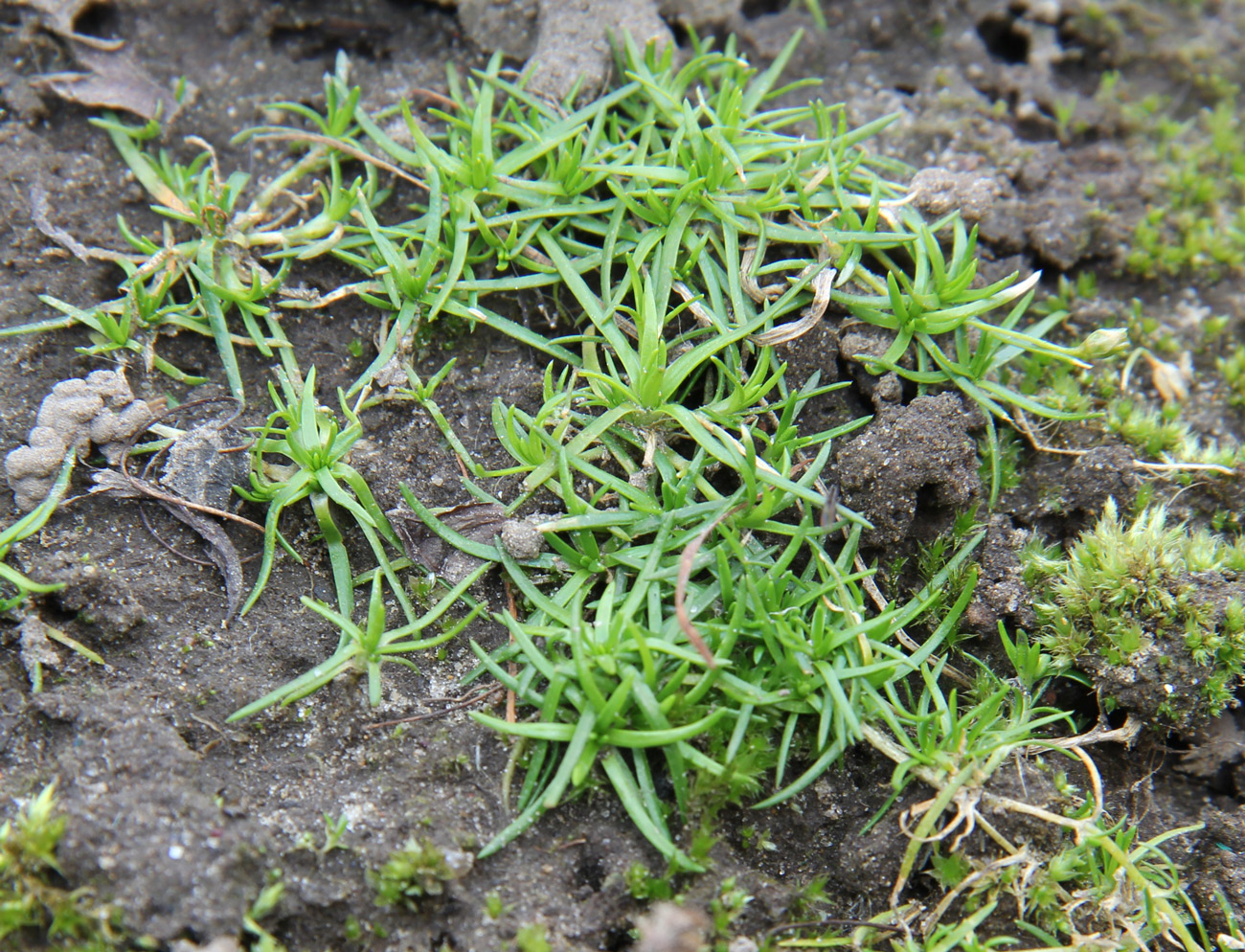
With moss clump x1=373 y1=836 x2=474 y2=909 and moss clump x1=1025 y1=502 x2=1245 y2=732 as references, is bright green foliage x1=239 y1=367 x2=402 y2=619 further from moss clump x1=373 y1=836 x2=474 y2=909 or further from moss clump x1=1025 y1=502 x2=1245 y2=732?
moss clump x1=1025 y1=502 x2=1245 y2=732

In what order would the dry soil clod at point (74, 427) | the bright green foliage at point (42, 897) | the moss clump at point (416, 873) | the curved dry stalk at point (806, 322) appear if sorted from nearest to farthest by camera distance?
the bright green foliage at point (42, 897), the moss clump at point (416, 873), the dry soil clod at point (74, 427), the curved dry stalk at point (806, 322)

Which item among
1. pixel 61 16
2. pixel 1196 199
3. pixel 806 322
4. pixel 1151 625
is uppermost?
pixel 61 16

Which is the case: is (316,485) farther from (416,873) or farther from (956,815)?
(956,815)

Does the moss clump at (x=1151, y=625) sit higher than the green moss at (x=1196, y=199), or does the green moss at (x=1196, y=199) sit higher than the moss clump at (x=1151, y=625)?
the green moss at (x=1196, y=199)

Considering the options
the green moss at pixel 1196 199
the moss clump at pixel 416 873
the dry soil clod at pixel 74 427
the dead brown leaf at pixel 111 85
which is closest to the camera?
the moss clump at pixel 416 873

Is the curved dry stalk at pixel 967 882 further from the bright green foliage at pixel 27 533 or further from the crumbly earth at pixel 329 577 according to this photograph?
the bright green foliage at pixel 27 533

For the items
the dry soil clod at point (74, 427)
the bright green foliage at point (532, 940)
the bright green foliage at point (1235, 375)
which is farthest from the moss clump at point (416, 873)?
the bright green foliage at point (1235, 375)

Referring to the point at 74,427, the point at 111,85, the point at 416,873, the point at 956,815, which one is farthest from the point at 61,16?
the point at 956,815
